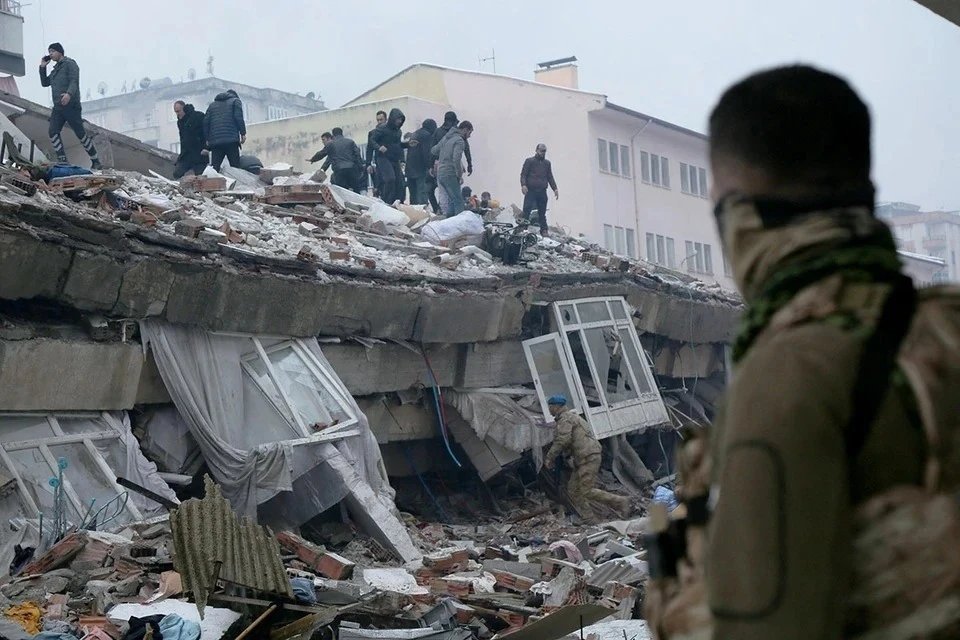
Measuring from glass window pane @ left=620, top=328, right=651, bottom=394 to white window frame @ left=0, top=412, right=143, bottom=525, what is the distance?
8.62 metres

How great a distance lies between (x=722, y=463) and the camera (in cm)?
151

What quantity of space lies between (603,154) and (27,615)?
A: 101 ft

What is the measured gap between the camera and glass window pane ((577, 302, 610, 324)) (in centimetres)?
1731

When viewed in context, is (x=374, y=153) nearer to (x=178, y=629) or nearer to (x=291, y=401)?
(x=291, y=401)

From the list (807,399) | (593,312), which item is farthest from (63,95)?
(807,399)

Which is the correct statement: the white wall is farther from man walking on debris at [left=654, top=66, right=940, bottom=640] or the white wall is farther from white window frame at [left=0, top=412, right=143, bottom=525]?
man walking on debris at [left=654, top=66, right=940, bottom=640]

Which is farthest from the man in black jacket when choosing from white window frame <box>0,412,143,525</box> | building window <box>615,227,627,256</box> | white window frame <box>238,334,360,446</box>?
building window <box>615,227,627,256</box>

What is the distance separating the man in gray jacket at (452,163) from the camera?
66.6ft

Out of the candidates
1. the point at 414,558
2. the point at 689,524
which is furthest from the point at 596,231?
Answer: the point at 689,524

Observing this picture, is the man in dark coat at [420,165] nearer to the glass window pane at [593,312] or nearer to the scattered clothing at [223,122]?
the scattered clothing at [223,122]

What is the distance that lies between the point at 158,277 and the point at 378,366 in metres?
3.46

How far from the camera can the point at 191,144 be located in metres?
18.7

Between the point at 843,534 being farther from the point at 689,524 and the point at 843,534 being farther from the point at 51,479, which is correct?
the point at 51,479

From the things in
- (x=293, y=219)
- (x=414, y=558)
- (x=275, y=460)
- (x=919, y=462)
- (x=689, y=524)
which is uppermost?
(x=293, y=219)
